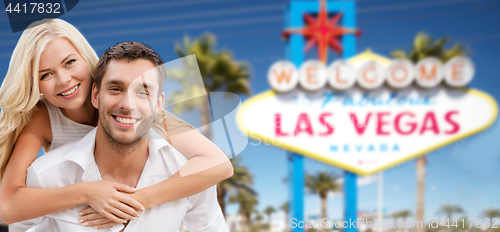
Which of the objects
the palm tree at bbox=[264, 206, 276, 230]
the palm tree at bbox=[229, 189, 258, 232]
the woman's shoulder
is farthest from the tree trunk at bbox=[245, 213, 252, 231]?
the woman's shoulder

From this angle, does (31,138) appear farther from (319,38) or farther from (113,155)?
(319,38)

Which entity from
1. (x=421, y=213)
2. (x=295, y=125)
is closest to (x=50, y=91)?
(x=295, y=125)

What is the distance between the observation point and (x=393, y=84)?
7477 mm

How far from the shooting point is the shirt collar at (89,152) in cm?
129

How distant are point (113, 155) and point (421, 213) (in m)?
10.5

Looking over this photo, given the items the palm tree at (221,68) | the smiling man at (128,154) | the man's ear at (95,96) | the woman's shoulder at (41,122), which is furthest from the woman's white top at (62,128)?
the palm tree at (221,68)

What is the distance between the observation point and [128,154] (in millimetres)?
1323

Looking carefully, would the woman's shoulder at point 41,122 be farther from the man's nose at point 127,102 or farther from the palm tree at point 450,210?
the palm tree at point 450,210

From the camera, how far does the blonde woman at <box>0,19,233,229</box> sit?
123 centimetres

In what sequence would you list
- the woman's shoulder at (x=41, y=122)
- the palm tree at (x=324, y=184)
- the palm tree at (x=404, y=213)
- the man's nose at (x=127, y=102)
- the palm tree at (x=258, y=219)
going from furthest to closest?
1. the palm tree at (x=324, y=184)
2. the palm tree at (x=258, y=219)
3. the palm tree at (x=404, y=213)
4. the woman's shoulder at (x=41, y=122)
5. the man's nose at (x=127, y=102)

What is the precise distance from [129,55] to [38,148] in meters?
0.57

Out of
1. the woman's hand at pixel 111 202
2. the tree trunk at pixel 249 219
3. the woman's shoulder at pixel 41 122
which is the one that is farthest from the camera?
the tree trunk at pixel 249 219

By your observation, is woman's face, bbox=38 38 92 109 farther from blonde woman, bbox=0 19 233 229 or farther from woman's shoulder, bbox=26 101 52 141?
woman's shoulder, bbox=26 101 52 141

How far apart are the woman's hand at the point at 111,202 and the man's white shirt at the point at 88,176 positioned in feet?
0.21
